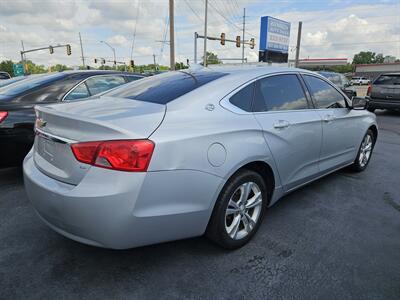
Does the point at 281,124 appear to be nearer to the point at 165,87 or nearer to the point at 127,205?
the point at 165,87

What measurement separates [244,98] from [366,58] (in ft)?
424

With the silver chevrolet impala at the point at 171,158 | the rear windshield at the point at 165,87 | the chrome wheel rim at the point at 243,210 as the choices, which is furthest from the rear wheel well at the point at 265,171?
the rear windshield at the point at 165,87

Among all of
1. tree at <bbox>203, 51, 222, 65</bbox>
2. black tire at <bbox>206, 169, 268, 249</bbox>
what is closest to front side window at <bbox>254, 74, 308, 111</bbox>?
black tire at <bbox>206, 169, 268, 249</bbox>

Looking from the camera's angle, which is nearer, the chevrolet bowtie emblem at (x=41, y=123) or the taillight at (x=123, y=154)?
the taillight at (x=123, y=154)

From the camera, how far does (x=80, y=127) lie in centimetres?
207

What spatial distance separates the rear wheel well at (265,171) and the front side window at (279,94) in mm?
497

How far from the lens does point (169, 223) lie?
7.05ft

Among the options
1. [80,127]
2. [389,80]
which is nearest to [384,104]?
[389,80]

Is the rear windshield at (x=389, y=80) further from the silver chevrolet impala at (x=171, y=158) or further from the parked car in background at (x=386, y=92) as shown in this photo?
the silver chevrolet impala at (x=171, y=158)

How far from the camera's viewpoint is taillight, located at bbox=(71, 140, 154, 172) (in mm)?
1933

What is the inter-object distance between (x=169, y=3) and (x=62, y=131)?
18.5 metres

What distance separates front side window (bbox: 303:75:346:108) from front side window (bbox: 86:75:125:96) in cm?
308

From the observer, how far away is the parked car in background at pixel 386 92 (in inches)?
434

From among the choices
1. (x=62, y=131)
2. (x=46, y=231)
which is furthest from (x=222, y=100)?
(x=46, y=231)
